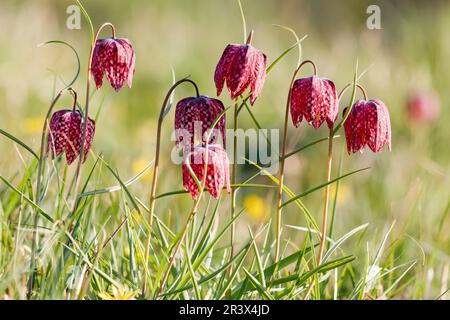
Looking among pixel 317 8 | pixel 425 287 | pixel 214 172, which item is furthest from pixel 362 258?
pixel 317 8

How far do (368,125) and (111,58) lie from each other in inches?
19.1

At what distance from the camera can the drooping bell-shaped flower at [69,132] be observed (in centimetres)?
157

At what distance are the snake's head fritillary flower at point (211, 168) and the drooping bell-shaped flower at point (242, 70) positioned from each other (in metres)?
0.12

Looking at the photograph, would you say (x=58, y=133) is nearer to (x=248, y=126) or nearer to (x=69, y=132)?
(x=69, y=132)

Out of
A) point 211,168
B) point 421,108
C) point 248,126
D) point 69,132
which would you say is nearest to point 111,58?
point 69,132

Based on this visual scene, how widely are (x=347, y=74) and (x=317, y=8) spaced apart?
347 centimetres

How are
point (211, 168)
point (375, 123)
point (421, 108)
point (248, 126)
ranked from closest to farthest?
point (211, 168) → point (375, 123) → point (421, 108) → point (248, 126)

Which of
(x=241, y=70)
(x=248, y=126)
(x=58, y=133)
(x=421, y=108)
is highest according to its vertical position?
(x=241, y=70)

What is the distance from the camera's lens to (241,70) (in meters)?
1.50

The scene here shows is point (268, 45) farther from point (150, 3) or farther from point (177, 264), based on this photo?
point (177, 264)

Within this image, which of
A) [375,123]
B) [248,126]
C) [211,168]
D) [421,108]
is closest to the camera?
[211,168]

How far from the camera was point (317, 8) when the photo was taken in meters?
8.88

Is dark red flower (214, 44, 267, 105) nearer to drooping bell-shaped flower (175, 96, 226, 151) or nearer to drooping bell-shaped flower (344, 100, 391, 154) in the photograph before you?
drooping bell-shaped flower (175, 96, 226, 151)
